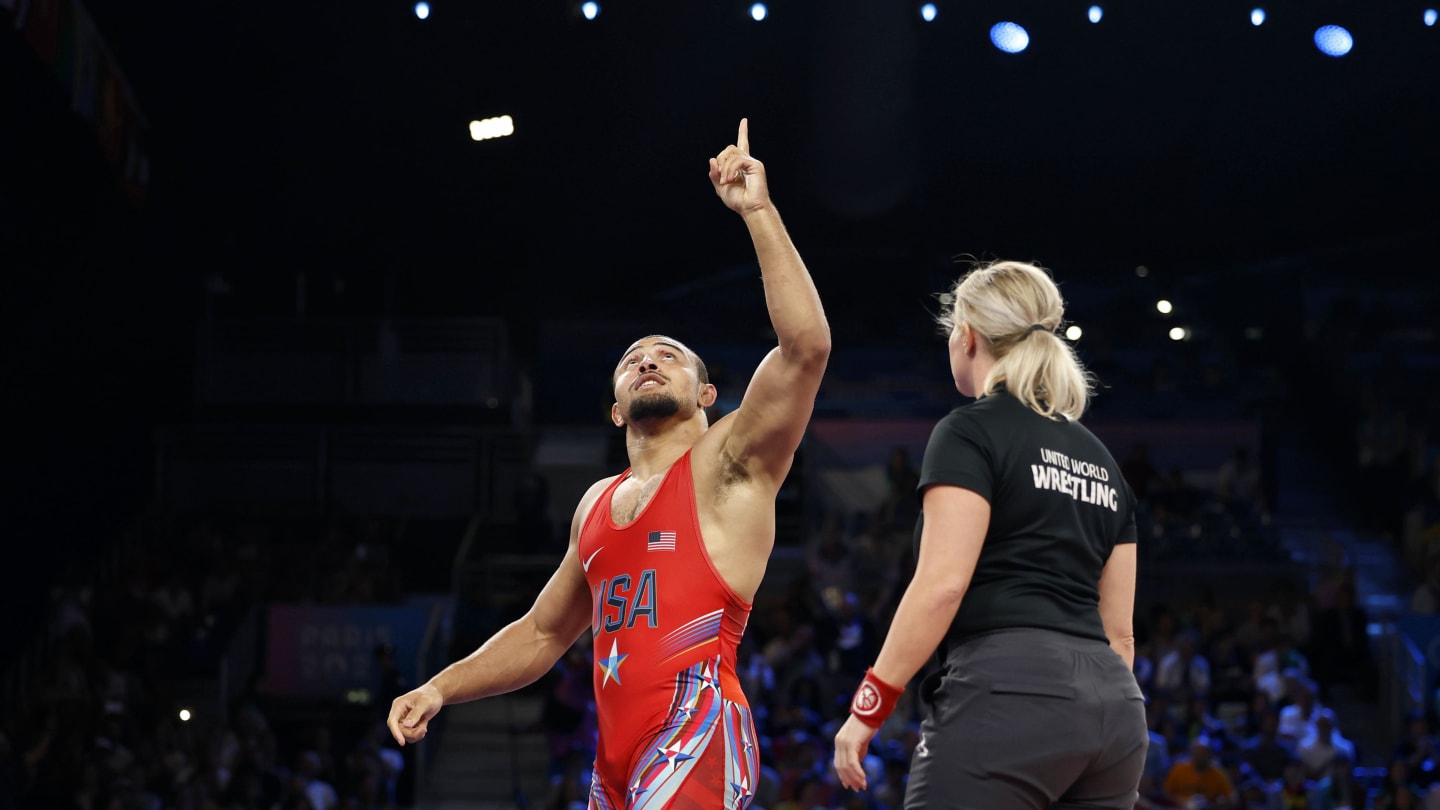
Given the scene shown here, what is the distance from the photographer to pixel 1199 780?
397 inches

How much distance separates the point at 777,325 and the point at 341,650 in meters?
10.3

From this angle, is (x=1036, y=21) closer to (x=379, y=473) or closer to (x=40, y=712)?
(x=40, y=712)

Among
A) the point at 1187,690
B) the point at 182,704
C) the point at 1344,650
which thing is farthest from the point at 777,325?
the point at 1344,650

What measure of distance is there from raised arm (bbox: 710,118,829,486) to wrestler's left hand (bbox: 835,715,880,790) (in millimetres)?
807

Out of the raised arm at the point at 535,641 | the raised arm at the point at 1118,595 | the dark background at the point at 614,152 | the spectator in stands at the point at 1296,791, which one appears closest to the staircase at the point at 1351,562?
the spectator in stands at the point at 1296,791

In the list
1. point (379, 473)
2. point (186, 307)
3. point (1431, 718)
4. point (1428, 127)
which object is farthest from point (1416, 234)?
point (186, 307)

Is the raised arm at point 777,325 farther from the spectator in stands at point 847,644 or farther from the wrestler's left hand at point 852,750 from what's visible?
the spectator in stands at point 847,644

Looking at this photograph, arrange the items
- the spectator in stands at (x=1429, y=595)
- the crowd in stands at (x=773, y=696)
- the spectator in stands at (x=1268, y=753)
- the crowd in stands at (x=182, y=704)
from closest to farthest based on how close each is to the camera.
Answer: the crowd in stands at (x=773, y=696)
the crowd in stands at (x=182, y=704)
the spectator in stands at (x=1268, y=753)
the spectator in stands at (x=1429, y=595)

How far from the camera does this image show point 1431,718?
11305 mm

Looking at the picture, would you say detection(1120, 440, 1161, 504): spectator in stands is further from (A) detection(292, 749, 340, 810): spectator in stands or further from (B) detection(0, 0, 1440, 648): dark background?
(A) detection(292, 749, 340, 810): spectator in stands

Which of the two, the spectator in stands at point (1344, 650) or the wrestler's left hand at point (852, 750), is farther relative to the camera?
the spectator in stands at point (1344, 650)

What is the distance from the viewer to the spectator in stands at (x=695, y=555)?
348cm

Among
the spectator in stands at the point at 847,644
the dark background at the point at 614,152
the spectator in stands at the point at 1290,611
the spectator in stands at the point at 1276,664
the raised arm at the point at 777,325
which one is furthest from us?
the spectator in stands at the point at 1290,611

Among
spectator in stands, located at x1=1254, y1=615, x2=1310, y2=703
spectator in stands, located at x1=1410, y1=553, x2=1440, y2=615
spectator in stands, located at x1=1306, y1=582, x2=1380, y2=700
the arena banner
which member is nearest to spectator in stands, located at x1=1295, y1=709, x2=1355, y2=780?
spectator in stands, located at x1=1254, y1=615, x2=1310, y2=703
